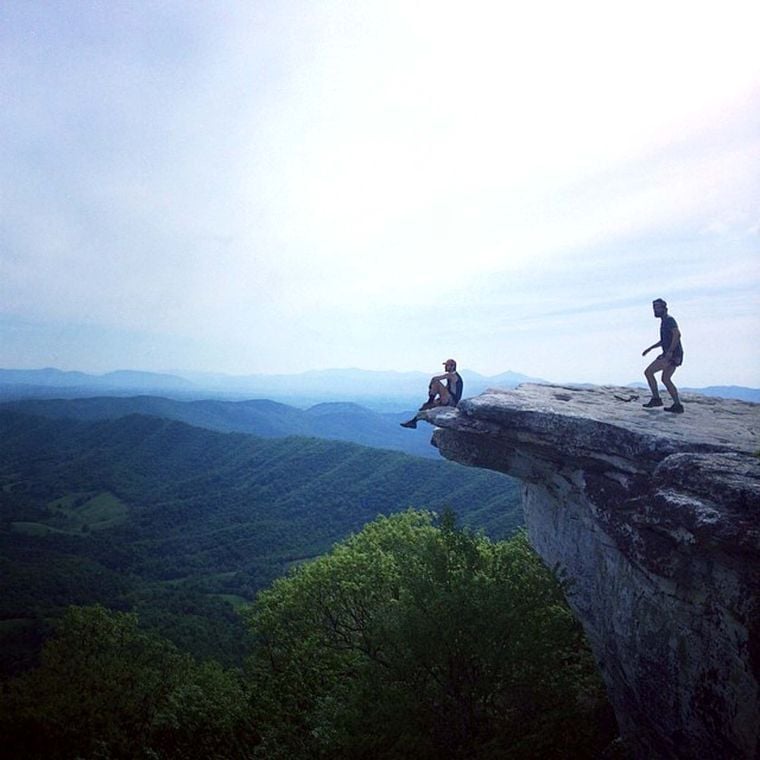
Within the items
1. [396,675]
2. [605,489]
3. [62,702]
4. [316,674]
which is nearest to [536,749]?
[396,675]

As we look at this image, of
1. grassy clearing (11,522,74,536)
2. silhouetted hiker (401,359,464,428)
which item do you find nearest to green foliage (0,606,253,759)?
silhouetted hiker (401,359,464,428)

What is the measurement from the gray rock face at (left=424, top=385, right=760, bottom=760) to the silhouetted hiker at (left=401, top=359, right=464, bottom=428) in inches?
58.9

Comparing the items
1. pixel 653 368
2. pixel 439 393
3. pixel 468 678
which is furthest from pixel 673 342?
pixel 468 678

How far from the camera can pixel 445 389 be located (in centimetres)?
2170

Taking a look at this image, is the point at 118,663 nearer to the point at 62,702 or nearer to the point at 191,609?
the point at 62,702

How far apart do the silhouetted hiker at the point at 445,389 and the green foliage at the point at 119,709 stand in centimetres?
1878

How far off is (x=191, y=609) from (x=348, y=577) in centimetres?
11592

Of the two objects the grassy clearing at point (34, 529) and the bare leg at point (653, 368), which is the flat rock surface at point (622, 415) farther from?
the grassy clearing at point (34, 529)

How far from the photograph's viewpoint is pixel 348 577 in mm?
27594

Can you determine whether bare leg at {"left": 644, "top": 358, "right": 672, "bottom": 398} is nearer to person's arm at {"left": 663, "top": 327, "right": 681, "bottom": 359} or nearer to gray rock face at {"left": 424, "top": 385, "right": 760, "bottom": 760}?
person's arm at {"left": 663, "top": 327, "right": 681, "bottom": 359}

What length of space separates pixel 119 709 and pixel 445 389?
32.1 metres

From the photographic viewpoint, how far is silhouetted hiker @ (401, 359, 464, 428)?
70.1 ft

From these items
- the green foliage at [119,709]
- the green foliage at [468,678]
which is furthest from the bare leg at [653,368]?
the green foliage at [119,709]

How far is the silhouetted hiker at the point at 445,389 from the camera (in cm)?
2137
